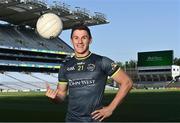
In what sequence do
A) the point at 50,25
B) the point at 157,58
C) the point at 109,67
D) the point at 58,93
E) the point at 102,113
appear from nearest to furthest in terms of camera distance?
the point at 102,113, the point at 109,67, the point at 58,93, the point at 50,25, the point at 157,58

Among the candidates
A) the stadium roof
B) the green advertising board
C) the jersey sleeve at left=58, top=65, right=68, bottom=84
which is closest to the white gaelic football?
the jersey sleeve at left=58, top=65, right=68, bottom=84

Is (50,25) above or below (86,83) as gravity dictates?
above

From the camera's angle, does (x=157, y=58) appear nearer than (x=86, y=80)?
No

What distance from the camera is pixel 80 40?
16.1 feet

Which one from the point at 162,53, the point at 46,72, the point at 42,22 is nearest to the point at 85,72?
the point at 42,22

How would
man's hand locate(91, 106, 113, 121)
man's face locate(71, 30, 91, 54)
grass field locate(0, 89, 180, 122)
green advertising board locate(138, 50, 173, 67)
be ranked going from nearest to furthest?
man's hand locate(91, 106, 113, 121)
man's face locate(71, 30, 91, 54)
grass field locate(0, 89, 180, 122)
green advertising board locate(138, 50, 173, 67)

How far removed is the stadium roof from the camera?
78.1m

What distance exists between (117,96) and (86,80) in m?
0.43

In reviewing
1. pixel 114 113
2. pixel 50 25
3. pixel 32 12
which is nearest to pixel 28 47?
pixel 32 12

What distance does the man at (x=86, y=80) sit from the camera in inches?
194

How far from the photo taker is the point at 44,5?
80500mm

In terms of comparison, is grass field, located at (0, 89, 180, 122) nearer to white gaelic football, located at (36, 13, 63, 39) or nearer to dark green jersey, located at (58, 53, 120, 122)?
white gaelic football, located at (36, 13, 63, 39)

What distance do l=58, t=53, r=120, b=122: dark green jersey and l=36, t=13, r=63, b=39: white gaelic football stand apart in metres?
2.59

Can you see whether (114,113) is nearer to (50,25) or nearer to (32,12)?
(50,25)
